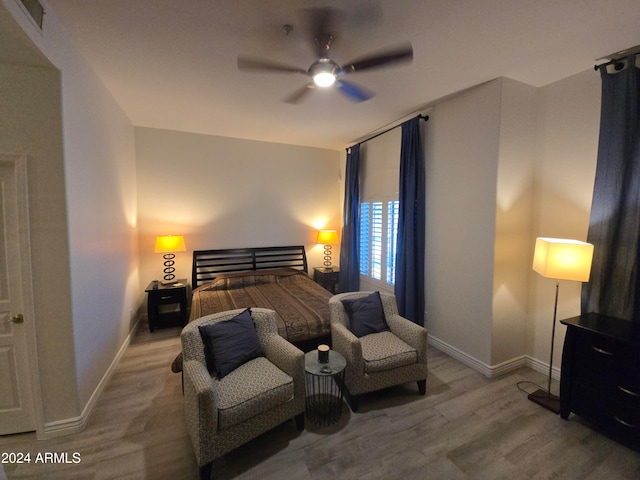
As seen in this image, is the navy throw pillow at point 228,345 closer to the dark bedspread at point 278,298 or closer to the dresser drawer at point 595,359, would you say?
the dark bedspread at point 278,298

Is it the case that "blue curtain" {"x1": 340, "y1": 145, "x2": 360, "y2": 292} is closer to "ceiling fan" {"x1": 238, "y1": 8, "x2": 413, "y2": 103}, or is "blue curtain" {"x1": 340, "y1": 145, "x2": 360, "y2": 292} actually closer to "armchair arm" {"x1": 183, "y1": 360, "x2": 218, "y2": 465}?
"ceiling fan" {"x1": 238, "y1": 8, "x2": 413, "y2": 103}

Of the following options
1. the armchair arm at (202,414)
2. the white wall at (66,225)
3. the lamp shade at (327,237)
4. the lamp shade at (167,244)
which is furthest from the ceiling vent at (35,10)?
the lamp shade at (327,237)

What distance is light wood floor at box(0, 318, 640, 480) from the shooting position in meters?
1.79

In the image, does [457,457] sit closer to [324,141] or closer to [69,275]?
[69,275]

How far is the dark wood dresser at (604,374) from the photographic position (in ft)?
6.27

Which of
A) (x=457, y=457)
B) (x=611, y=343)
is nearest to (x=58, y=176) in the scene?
(x=457, y=457)

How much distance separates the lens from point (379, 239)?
175 inches

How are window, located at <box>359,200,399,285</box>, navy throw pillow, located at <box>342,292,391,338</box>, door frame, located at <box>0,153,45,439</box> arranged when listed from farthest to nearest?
window, located at <box>359,200,399,285</box>
navy throw pillow, located at <box>342,292,391,338</box>
door frame, located at <box>0,153,45,439</box>

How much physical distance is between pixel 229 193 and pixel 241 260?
1173 millimetres

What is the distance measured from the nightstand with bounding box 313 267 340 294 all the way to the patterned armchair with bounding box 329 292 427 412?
224 cm

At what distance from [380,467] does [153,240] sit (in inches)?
164

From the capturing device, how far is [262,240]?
496cm

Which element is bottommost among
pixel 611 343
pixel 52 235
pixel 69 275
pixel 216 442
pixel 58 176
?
pixel 216 442

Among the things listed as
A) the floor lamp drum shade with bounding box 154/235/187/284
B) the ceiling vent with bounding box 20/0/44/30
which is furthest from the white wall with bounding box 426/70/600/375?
the floor lamp drum shade with bounding box 154/235/187/284
